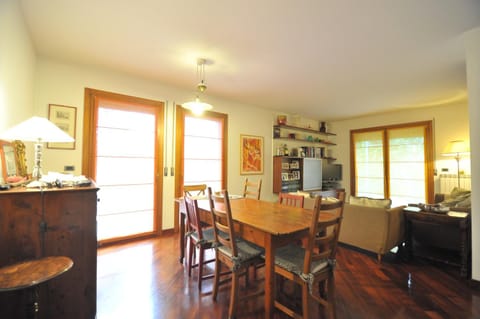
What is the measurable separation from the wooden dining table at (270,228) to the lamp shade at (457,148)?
415cm

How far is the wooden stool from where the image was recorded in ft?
3.46

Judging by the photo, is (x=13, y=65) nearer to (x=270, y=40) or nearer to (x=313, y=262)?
(x=270, y=40)

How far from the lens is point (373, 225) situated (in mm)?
2742

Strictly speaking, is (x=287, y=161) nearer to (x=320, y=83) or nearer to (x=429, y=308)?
(x=320, y=83)

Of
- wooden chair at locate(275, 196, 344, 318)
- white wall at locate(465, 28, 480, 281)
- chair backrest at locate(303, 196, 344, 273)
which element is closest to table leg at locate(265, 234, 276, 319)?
wooden chair at locate(275, 196, 344, 318)

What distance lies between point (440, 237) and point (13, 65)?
5030 mm

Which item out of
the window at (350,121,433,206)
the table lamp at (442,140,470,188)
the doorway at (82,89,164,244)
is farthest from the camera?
the window at (350,121,433,206)

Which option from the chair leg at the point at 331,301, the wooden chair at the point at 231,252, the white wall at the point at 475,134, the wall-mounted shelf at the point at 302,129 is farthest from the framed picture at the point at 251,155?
the white wall at the point at 475,134

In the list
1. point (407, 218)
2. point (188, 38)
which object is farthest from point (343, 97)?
point (188, 38)

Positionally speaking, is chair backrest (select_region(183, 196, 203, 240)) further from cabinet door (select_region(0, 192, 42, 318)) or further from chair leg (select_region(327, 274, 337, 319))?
chair leg (select_region(327, 274, 337, 319))

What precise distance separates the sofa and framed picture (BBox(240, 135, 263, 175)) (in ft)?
7.41

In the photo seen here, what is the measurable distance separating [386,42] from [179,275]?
Answer: 341 centimetres

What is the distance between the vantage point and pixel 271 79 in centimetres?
343

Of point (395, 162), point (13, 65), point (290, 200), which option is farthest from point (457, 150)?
point (13, 65)
